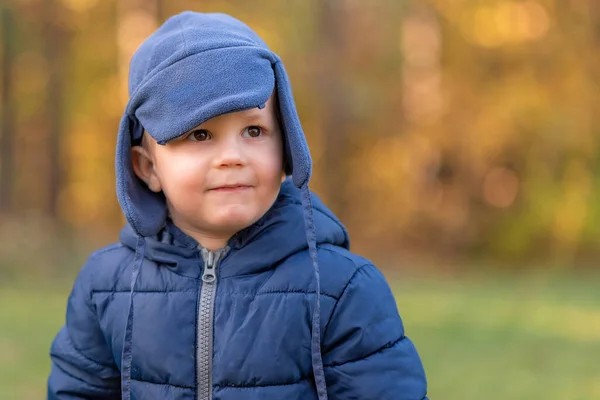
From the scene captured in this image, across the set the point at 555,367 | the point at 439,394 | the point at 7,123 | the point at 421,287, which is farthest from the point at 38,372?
the point at 7,123

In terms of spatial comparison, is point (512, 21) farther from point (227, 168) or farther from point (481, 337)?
point (227, 168)

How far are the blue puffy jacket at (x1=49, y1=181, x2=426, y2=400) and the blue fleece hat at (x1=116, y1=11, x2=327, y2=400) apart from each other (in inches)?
1.8

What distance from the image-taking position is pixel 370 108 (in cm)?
1507

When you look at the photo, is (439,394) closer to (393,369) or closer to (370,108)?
(393,369)

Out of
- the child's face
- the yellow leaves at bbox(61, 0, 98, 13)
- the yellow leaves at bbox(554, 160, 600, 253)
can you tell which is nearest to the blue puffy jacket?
the child's face

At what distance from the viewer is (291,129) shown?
6.79ft

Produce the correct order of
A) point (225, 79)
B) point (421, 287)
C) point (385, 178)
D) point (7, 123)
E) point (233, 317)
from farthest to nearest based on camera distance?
point (7, 123) < point (385, 178) < point (421, 287) < point (233, 317) < point (225, 79)

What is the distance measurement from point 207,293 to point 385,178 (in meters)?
13.0

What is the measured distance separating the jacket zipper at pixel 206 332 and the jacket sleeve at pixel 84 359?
0.35m

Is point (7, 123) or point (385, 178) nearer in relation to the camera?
point (385, 178)

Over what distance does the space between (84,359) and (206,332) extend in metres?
0.43

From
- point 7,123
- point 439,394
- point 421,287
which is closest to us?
point 439,394

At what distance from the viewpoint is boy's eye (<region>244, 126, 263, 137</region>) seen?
206cm

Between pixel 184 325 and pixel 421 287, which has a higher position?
pixel 184 325
